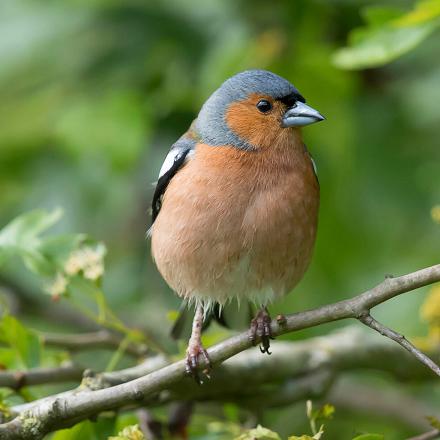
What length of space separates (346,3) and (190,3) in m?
1.13

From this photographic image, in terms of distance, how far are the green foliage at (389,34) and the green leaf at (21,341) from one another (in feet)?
6.58

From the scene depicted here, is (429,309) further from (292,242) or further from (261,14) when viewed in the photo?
(261,14)

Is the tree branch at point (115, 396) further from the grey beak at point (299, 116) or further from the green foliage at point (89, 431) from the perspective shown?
the grey beak at point (299, 116)

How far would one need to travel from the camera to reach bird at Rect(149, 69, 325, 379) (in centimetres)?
455

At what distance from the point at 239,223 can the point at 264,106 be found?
2.86ft

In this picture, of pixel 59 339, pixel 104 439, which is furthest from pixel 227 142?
pixel 104 439

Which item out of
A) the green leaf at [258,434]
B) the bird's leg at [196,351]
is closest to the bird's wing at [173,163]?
the bird's leg at [196,351]

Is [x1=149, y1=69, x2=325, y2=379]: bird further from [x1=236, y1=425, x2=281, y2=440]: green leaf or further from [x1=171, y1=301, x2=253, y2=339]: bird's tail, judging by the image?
[x1=236, y1=425, x2=281, y2=440]: green leaf

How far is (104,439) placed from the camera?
13.2ft

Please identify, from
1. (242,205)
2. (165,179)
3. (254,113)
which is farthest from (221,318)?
(254,113)

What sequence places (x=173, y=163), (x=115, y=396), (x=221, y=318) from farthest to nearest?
1. (x=221, y=318)
2. (x=173, y=163)
3. (x=115, y=396)

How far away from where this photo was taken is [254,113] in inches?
201

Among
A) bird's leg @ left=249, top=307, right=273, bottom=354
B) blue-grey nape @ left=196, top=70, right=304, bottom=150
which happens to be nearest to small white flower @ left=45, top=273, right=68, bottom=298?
bird's leg @ left=249, top=307, right=273, bottom=354

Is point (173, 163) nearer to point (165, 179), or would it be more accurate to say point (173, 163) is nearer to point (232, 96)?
point (165, 179)
